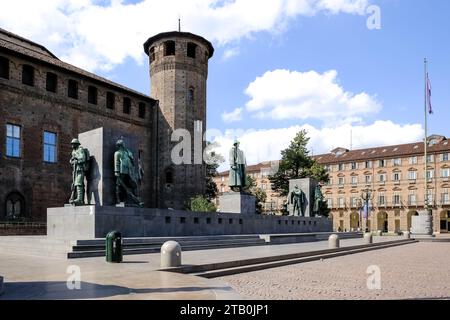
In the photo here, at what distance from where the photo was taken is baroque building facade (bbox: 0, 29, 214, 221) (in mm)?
29531

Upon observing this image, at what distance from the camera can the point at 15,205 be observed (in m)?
29.1

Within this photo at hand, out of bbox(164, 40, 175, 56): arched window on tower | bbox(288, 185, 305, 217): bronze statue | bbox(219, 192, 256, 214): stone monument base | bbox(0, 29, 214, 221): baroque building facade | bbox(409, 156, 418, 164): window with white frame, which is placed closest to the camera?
bbox(219, 192, 256, 214): stone monument base

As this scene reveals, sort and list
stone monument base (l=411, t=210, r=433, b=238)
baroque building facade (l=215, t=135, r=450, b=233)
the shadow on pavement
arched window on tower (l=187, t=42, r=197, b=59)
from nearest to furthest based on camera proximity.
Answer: the shadow on pavement < stone monument base (l=411, t=210, r=433, b=238) < arched window on tower (l=187, t=42, r=197, b=59) < baroque building facade (l=215, t=135, r=450, b=233)

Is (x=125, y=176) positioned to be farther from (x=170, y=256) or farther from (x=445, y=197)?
(x=445, y=197)

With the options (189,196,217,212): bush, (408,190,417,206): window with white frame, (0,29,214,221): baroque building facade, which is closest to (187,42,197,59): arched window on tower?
(0,29,214,221): baroque building facade

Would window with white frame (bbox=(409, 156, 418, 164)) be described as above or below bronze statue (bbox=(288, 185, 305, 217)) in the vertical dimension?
above

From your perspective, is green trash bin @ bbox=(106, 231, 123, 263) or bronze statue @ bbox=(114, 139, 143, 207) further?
bronze statue @ bbox=(114, 139, 143, 207)

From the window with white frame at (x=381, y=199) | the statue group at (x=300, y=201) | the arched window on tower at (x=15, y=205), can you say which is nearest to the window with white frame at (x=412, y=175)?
the window with white frame at (x=381, y=199)

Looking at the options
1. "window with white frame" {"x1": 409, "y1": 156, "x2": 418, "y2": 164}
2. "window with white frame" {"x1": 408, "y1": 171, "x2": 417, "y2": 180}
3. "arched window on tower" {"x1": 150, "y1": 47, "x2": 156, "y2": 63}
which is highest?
"arched window on tower" {"x1": 150, "y1": 47, "x2": 156, "y2": 63}

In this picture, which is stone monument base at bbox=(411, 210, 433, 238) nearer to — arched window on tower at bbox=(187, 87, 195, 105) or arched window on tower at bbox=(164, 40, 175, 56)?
arched window on tower at bbox=(187, 87, 195, 105)

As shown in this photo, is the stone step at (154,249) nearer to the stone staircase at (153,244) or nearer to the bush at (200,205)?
the stone staircase at (153,244)

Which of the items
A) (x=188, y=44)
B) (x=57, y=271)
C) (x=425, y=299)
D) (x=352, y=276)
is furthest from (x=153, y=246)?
(x=188, y=44)

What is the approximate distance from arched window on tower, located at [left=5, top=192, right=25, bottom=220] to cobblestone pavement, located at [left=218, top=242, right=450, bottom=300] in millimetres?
22087

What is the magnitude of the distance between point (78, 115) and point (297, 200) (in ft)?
61.4
